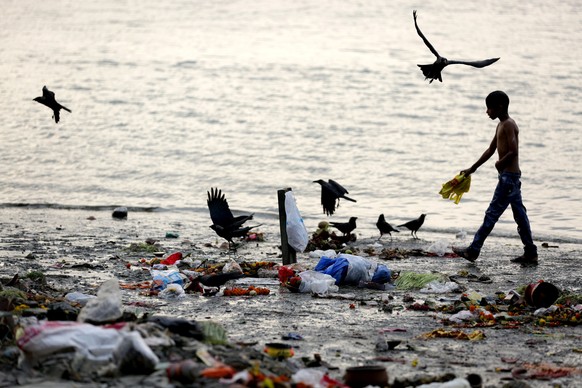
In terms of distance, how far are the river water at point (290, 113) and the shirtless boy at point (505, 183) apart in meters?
2.41

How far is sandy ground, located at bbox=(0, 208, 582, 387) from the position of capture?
6703mm

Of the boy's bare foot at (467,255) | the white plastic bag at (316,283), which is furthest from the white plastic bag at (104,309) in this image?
the boy's bare foot at (467,255)

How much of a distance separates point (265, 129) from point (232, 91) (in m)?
5.19

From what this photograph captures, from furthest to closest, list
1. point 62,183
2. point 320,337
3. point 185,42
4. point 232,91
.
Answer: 1. point 185,42
2. point 232,91
3. point 62,183
4. point 320,337

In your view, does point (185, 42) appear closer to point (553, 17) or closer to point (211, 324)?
point (553, 17)

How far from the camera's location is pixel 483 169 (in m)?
17.6

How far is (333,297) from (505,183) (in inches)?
110

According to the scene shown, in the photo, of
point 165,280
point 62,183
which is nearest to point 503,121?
point 165,280

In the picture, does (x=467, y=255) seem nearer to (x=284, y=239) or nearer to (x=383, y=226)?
(x=383, y=226)

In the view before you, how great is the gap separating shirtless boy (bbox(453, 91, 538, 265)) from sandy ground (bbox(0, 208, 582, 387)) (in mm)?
212

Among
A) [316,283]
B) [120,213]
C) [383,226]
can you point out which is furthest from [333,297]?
[120,213]

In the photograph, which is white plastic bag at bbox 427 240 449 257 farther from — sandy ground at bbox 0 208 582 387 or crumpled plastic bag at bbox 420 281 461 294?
crumpled plastic bag at bbox 420 281 461 294

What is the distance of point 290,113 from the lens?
23781 millimetres

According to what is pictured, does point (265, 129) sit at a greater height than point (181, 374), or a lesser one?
greater
